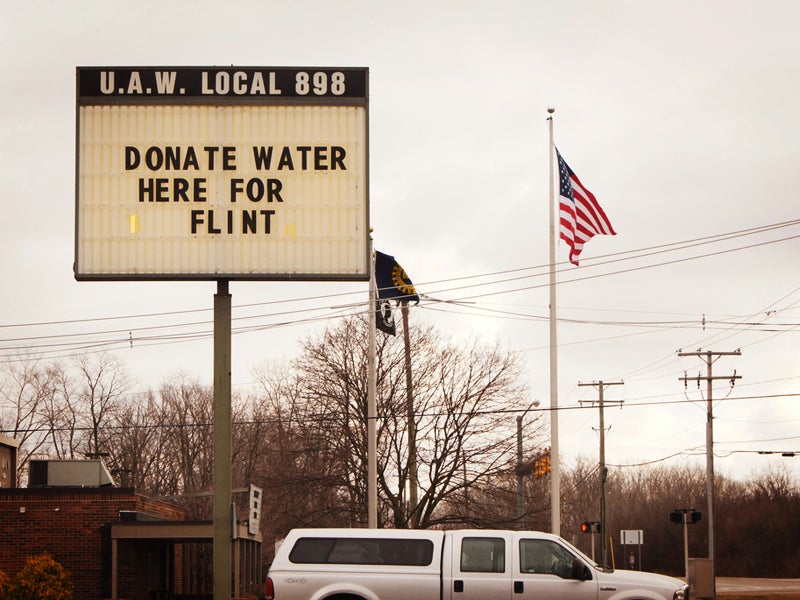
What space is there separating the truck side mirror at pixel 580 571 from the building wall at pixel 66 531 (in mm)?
17900

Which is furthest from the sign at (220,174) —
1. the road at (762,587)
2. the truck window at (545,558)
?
the road at (762,587)

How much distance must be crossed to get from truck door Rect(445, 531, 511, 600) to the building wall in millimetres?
16900

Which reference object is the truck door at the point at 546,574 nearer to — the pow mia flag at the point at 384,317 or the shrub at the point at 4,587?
the shrub at the point at 4,587

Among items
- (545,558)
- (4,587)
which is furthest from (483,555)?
(4,587)

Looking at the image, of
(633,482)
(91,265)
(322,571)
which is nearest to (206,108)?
(91,265)

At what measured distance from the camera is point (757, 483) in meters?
89.1

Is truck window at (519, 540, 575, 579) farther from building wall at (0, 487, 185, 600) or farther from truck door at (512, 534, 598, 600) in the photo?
building wall at (0, 487, 185, 600)

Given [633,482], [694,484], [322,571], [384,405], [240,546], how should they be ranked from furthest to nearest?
[633,482]
[694,484]
[384,405]
[240,546]
[322,571]

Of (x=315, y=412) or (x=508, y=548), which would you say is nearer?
(x=508, y=548)

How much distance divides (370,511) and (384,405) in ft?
37.8

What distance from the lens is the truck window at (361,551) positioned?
1789cm

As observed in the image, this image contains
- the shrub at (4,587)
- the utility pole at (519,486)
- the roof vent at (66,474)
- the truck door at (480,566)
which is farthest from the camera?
the utility pole at (519,486)

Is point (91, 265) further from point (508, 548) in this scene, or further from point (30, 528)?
point (30, 528)

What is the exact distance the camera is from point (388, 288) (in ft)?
114
